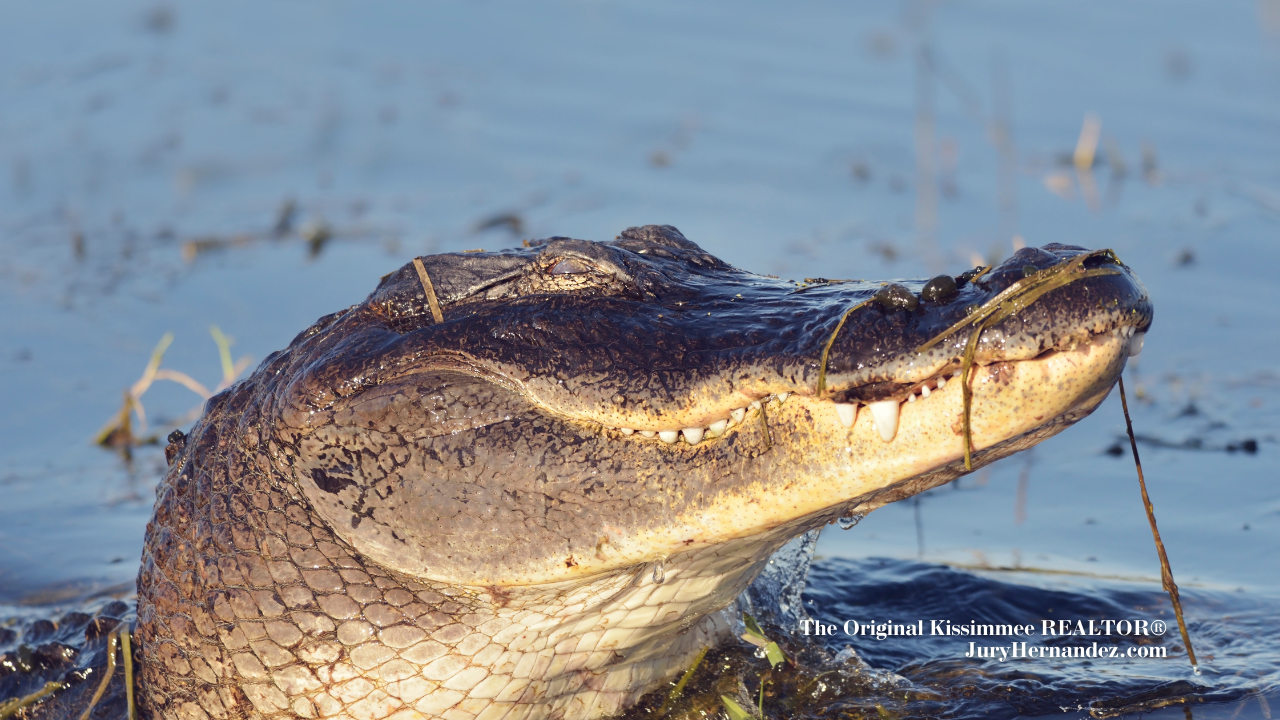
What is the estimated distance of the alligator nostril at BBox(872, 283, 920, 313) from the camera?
7.71 feet

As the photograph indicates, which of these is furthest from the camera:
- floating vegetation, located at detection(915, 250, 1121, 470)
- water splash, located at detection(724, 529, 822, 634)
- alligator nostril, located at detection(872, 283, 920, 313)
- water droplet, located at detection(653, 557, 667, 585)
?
water splash, located at detection(724, 529, 822, 634)

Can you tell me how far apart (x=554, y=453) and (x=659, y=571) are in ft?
1.16

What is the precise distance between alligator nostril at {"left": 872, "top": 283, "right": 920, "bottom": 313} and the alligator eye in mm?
733

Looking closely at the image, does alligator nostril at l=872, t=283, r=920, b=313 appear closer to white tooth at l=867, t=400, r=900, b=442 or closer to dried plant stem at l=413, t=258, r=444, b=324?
white tooth at l=867, t=400, r=900, b=442

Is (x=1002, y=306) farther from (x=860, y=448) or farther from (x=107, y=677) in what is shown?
(x=107, y=677)

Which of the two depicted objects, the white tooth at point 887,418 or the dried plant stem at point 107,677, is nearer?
the white tooth at point 887,418

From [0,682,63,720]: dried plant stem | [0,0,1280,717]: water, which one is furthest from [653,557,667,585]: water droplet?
[0,682,63,720]: dried plant stem

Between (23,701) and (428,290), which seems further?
(23,701)

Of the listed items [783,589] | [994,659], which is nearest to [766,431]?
[783,589]

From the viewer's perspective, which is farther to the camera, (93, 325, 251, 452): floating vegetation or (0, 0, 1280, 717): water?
(93, 325, 251, 452): floating vegetation

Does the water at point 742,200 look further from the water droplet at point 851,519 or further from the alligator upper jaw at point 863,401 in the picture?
the alligator upper jaw at point 863,401

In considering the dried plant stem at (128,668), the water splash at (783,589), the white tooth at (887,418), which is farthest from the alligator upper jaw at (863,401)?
the dried plant stem at (128,668)

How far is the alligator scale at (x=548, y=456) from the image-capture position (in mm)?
2311

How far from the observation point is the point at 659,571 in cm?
271
